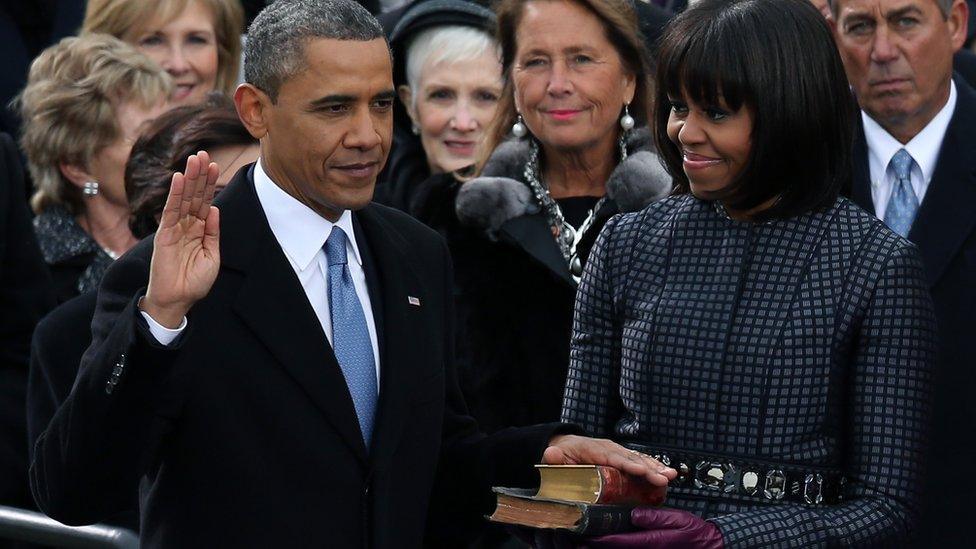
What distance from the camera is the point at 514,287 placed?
4.91 metres

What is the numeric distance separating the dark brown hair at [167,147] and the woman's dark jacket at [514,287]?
2.43 ft

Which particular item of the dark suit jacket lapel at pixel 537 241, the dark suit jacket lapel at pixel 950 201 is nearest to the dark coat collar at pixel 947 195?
the dark suit jacket lapel at pixel 950 201

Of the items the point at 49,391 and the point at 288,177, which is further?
the point at 49,391

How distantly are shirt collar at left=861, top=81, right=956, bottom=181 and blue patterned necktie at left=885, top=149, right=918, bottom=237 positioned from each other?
0.02 meters

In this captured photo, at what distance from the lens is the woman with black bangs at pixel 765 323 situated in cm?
328

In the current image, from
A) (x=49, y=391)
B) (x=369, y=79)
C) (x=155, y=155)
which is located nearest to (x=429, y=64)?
(x=155, y=155)

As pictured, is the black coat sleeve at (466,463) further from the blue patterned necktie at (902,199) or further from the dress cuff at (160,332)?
the blue patterned necktie at (902,199)

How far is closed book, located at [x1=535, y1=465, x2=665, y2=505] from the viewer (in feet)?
10.5

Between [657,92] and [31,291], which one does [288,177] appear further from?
[31,291]

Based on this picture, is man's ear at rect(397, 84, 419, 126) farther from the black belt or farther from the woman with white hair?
the black belt

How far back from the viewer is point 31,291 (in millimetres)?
5305

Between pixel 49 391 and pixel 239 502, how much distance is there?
1.27 metres

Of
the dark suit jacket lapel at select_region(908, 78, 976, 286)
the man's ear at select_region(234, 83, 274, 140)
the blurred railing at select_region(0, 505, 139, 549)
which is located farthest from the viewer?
the dark suit jacket lapel at select_region(908, 78, 976, 286)

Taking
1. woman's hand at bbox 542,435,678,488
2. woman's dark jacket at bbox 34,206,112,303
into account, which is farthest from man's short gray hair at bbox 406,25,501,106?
woman's hand at bbox 542,435,678,488
